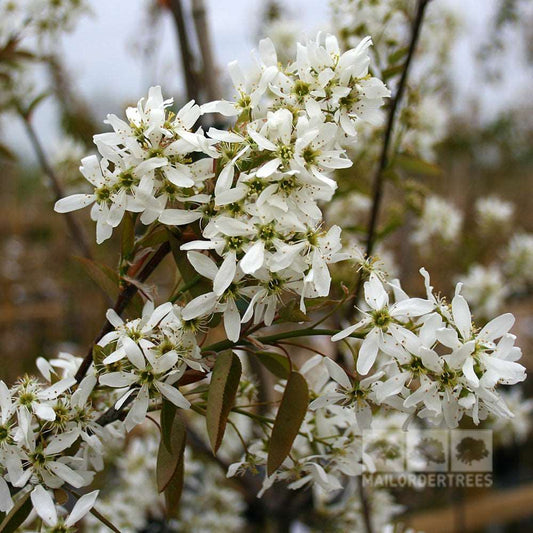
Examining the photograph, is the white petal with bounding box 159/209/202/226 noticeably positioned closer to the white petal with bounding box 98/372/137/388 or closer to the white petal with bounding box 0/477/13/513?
the white petal with bounding box 98/372/137/388

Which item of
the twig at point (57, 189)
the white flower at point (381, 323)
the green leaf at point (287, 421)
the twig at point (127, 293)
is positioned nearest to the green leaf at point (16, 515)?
the twig at point (127, 293)

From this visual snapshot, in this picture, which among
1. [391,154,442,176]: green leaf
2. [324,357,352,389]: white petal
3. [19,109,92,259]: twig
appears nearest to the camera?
[324,357,352,389]: white petal

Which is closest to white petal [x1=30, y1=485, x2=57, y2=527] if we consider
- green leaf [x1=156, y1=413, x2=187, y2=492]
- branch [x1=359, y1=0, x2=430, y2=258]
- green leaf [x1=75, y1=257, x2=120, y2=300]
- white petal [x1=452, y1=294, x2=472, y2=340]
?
green leaf [x1=156, y1=413, x2=187, y2=492]

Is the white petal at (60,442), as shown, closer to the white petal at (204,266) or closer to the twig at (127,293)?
the twig at (127,293)

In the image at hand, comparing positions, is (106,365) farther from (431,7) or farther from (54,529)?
(431,7)

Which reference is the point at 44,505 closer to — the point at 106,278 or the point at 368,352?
the point at 106,278

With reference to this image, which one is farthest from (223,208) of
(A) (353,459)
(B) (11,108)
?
(B) (11,108)

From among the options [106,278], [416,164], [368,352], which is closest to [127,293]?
[106,278]
